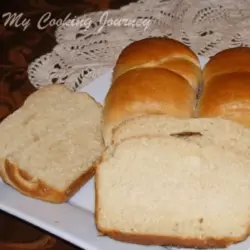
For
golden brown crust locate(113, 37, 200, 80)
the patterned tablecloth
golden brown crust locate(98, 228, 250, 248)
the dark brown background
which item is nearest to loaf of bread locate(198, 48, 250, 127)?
golden brown crust locate(113, 37, 200, 80)

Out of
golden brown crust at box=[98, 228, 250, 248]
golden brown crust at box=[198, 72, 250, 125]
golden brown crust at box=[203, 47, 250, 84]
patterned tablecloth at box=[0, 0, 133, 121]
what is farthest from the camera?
patterned tablecloth at box=[0, 0, 133, 121]

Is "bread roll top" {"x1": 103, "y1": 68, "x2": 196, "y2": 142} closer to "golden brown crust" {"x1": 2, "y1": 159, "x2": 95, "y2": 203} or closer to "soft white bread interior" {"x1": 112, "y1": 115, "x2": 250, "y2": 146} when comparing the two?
"soft white bread interior" {"x1": 112, "y1": 115, "x2": 250, "y2": 146}

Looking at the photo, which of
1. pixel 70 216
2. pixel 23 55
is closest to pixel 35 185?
pixel 70 216

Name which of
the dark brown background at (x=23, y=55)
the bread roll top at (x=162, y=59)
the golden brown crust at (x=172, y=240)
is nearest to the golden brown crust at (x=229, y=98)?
the bread roll top at (x=162, y=59)

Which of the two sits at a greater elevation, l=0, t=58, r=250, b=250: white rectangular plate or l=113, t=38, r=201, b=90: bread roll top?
l=113, t=38, r=201, b=90: bread roll top

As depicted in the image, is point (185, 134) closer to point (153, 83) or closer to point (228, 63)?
point (153, 83)

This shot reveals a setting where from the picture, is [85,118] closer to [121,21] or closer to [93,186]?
[93,186]
